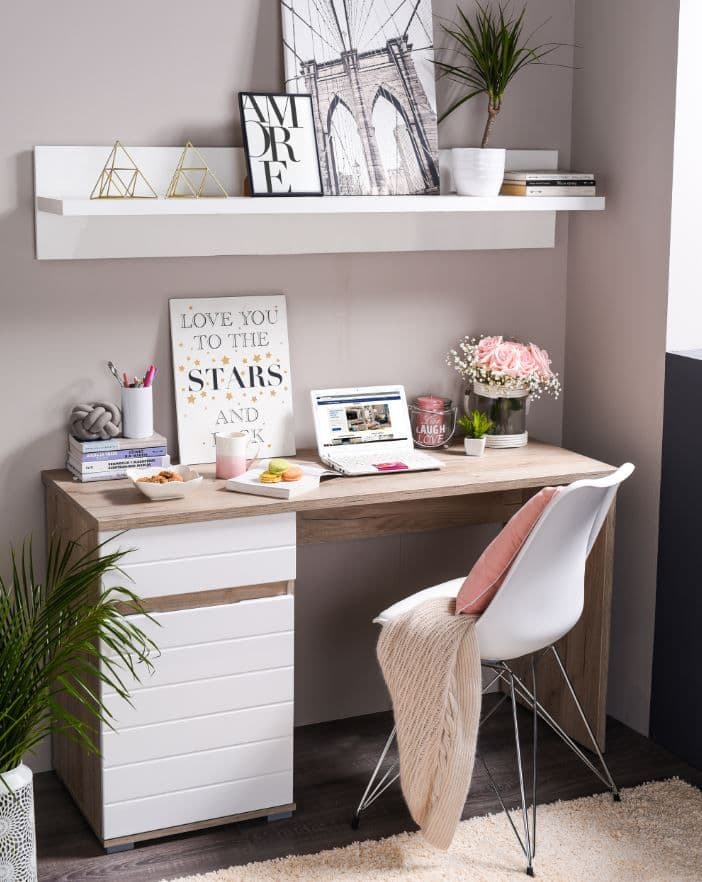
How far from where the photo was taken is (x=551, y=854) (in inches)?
107

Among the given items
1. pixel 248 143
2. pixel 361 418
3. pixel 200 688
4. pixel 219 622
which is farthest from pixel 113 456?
pixel 248 143

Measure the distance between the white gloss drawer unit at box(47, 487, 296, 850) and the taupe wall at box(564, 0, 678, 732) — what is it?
3.56ft

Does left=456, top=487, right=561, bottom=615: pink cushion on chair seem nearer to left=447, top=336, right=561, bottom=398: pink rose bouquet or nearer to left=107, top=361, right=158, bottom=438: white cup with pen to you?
left=447, top=336, right=561, bottom=398: pink rose bouquet

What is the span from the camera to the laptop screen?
3146 mm

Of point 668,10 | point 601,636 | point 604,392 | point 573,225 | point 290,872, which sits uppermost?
point 668,10

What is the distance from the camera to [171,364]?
305cm

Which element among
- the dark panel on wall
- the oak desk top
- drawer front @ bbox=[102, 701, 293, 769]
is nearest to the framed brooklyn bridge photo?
the oak desk top

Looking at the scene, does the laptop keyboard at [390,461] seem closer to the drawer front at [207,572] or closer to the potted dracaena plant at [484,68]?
the drawer front at [207,572]

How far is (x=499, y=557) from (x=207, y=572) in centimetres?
66

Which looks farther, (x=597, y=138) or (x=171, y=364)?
(x=597, y=138)

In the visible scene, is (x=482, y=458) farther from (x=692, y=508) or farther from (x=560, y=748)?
(x=560, y=748)

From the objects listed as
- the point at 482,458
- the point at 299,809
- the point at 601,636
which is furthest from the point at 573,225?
the point at 299,809

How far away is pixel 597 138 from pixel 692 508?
Result: 1.09m

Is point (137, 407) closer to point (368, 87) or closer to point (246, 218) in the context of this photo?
point (246, 218)
